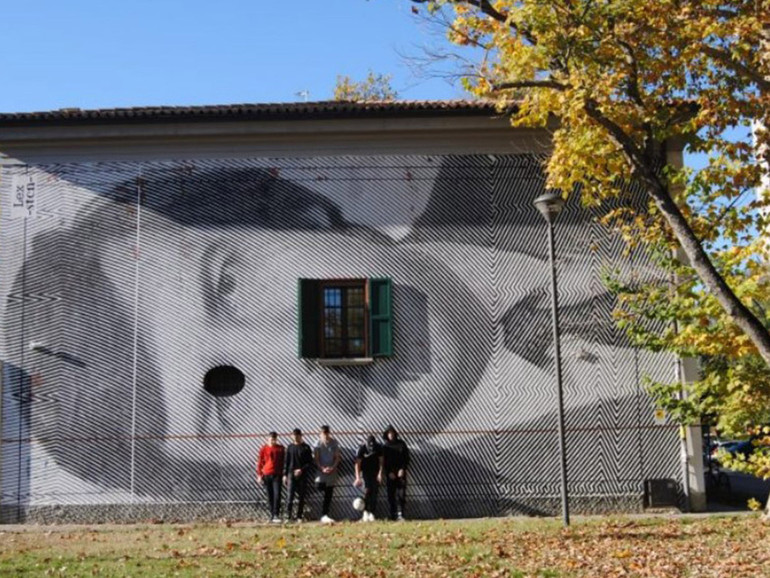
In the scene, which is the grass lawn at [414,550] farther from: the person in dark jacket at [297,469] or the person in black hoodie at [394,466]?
the person in dark jacket at [297,469]

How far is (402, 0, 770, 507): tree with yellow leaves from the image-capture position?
12.2m

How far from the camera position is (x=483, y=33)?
41.8 feet

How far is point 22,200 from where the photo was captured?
17.2 m

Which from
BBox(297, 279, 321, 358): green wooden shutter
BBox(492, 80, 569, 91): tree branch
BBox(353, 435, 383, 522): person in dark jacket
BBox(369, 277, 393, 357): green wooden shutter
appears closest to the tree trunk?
BBox(492, 80, 569, 91): tree branch

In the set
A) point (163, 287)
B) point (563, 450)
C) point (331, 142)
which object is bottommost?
point (563, 450)

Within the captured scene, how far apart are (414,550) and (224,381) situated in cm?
680

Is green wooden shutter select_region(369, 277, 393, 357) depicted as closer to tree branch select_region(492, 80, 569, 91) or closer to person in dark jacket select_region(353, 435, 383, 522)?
person in dark jacket select_region(353, 435, 383, 522)

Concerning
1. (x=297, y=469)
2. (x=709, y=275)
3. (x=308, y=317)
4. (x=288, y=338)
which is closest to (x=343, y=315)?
(x=308, y=317)

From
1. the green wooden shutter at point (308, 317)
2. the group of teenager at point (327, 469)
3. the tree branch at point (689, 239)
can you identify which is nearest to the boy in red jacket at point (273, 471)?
the group of teenager at point (327, 469)

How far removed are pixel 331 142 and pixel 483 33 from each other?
203 inches

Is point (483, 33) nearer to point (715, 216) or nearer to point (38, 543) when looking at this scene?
point (715, 216)

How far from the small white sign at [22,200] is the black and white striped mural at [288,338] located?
0.13 ft

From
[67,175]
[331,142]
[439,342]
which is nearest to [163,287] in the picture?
[67,175]

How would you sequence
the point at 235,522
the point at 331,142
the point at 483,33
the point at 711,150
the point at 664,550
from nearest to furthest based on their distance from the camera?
the point at 664,550 → the point at 483,33 → the point at 711,150 → the point at 235,522 → the point at 331,142
